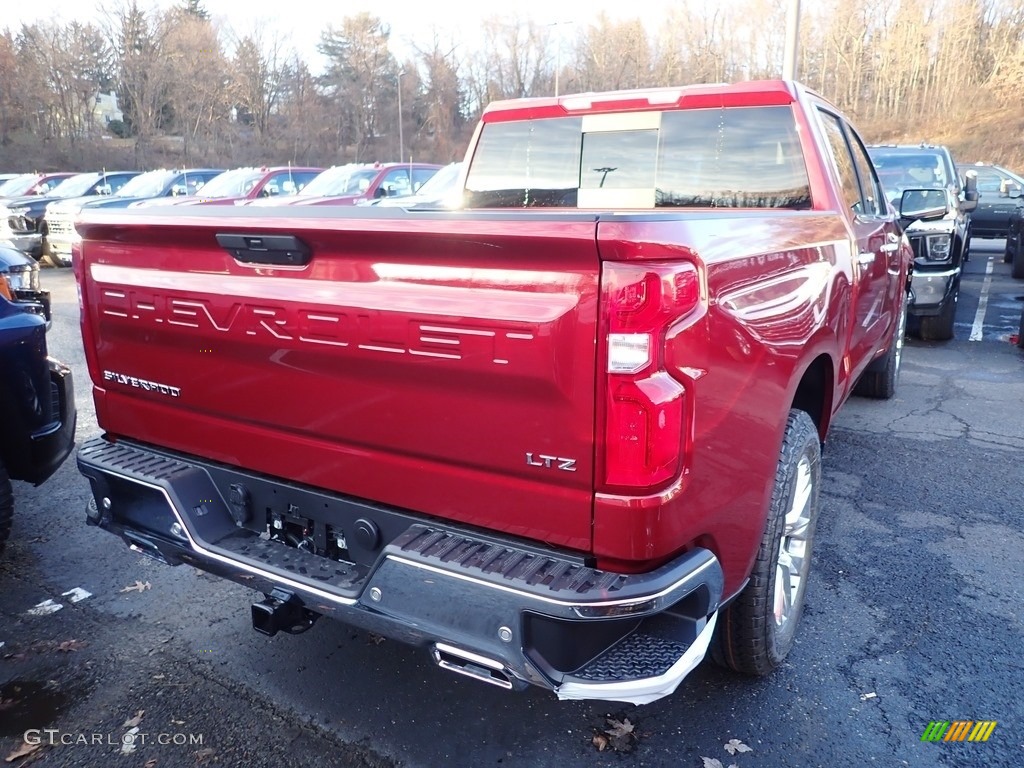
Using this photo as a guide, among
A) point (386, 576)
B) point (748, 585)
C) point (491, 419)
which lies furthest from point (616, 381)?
point (748, 585)

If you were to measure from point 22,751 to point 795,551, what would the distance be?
277 cm

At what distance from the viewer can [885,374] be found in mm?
6285

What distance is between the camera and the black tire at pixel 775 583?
8.52ft

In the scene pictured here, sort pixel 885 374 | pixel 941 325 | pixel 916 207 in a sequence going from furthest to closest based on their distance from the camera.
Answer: pixel 941 325 → pixel 885 374 → pixel 916 207

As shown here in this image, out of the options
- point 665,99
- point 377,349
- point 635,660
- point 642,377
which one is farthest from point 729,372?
point 665,99

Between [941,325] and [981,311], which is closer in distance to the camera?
[941,325]

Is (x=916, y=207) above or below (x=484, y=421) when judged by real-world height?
above

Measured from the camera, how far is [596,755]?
8.55ft

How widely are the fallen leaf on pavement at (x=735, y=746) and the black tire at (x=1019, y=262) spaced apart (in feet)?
40.6

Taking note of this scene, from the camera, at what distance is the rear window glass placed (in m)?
3.81

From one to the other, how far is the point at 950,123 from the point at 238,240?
2128 inches

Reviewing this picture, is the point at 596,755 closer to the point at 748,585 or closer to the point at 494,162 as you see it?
the point at 748,585

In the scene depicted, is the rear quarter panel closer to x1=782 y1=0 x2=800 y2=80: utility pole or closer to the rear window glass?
the rear window glass

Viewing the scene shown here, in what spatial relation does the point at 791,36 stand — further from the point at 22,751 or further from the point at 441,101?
the point at 441,101
